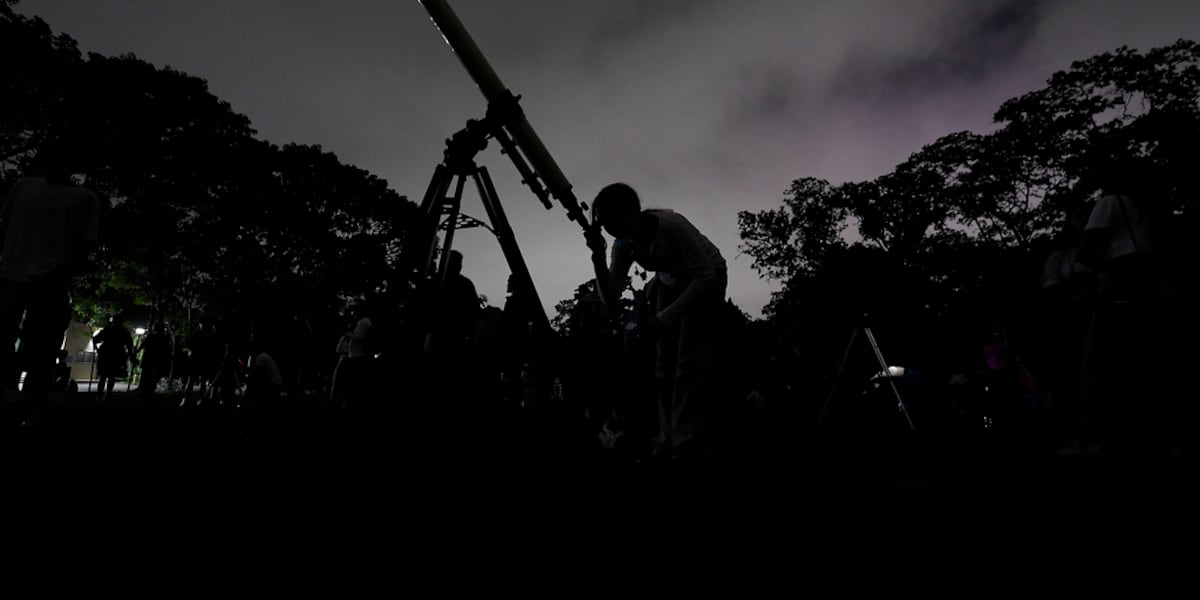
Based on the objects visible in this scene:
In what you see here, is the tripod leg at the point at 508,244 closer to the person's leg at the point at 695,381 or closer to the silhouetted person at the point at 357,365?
the silhouetted person at the point at 357,365

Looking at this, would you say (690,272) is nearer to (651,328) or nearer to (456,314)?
(651,328)

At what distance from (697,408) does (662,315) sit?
64cm

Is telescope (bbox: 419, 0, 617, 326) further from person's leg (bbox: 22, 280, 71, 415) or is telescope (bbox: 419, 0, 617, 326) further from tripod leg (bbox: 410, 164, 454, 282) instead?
person's leg (bbox: 22, 280, 71, 415)

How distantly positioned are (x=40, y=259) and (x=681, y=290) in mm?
4434

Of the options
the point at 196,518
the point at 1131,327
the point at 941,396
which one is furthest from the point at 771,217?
the point at 196,518

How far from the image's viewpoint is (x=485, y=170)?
3.21 metres

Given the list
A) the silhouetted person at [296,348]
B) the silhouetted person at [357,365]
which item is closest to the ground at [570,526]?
the silhouetted person at [357,365]

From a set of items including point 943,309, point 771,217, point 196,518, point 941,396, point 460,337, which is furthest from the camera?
point 771,217

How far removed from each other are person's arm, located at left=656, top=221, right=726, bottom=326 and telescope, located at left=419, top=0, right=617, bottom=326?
0.45 metres

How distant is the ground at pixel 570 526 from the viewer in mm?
1261

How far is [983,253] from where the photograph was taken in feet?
80.1

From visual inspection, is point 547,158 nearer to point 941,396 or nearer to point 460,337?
point 460,337

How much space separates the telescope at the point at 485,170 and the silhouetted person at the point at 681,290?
0.19 meters

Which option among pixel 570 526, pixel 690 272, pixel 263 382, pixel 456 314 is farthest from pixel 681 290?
pixel 263 382
